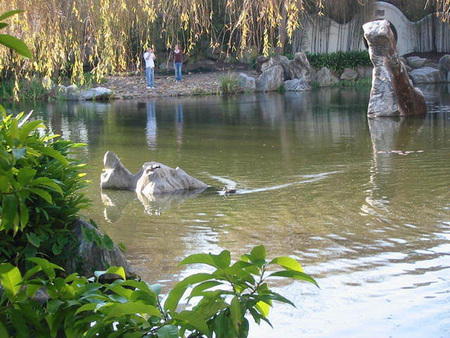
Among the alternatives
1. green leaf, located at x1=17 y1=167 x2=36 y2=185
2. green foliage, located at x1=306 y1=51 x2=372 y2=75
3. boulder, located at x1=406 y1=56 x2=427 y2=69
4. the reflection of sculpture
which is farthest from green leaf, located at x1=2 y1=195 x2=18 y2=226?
boulder, located at x1=406 y1=56 x2=427 y2=69

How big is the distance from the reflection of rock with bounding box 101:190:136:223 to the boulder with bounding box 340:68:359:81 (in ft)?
80.6

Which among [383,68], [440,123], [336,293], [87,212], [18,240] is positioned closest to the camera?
[18,240]

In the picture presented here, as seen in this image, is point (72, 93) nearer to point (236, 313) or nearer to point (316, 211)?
point (316, 211)

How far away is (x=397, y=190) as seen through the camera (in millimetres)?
8820

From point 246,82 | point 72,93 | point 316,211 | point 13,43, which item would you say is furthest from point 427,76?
point 13,43

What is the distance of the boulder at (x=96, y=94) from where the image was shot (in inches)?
1083

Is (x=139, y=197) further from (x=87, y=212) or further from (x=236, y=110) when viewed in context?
(x=236, y=110)

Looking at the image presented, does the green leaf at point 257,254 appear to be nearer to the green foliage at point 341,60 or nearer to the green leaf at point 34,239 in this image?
the green leaf at point 34,239

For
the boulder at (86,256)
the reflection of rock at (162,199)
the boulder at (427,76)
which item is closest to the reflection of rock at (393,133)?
the reflection of rock at (162,199)

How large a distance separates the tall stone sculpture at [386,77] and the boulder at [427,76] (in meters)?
14.0

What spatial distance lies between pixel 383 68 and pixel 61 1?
10.3 meters

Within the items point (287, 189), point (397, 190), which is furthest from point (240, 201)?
point (397, 190)

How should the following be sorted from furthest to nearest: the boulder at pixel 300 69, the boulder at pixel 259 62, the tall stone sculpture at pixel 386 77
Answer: the boulder at pixel 259 62 < the boulder at pixel 300 69 < the tall stone sculpture at pixel 386 77

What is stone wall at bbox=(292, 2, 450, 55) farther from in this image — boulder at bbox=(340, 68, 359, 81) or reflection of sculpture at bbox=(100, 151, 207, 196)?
reflection of sculpture at bbox=(100, 151, 207, 196)
